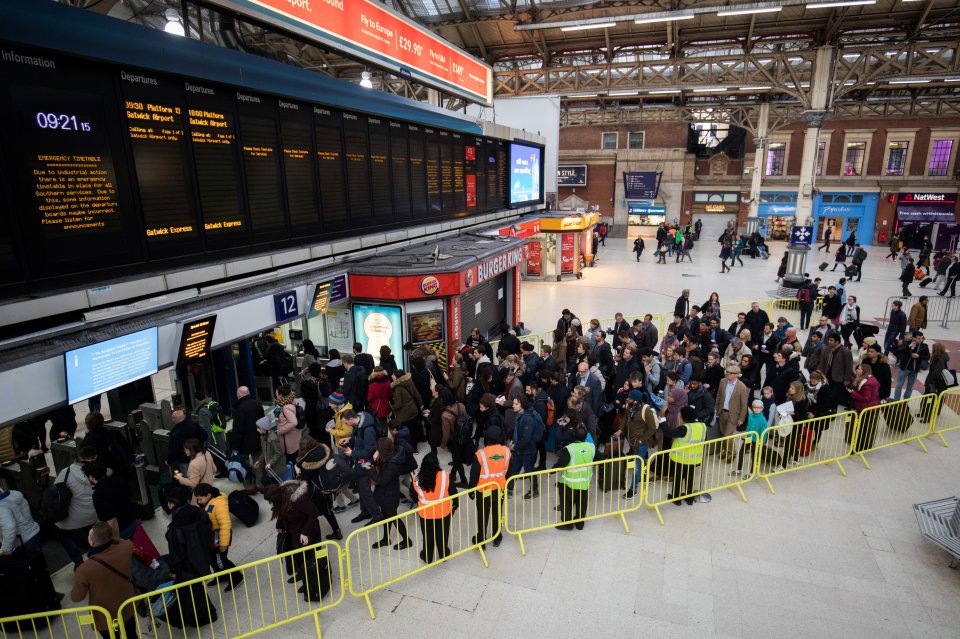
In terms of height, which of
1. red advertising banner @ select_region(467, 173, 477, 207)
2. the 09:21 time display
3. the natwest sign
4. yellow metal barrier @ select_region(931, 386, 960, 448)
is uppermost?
the natwest sign

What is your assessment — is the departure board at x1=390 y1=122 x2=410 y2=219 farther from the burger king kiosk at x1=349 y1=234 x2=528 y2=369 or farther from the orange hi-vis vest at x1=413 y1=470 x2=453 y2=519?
the orange hi-vis vest at x1=413 y1=470 x2=453 y2=519

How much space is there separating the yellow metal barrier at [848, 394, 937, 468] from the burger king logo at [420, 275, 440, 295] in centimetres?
750

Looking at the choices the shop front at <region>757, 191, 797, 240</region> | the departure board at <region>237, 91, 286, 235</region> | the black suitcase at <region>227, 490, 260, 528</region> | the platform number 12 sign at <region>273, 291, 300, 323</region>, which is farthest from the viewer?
the shop front at <region>757, 191, 797, 240</region>

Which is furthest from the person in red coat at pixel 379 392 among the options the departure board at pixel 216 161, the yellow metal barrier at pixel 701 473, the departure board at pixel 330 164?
the yellow metal barrier at pixel 701 473

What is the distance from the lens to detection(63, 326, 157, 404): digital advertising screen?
17.9 ft

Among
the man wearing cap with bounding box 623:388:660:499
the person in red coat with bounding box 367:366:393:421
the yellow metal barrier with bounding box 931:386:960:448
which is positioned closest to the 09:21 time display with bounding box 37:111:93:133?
the person in red coat with bounding box 367:366:393:421

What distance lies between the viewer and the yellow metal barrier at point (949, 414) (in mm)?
9153

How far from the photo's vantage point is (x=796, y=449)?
8.11 metres

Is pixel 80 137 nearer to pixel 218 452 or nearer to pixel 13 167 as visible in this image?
pixel 13 167

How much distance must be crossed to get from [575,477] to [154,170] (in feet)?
21.1

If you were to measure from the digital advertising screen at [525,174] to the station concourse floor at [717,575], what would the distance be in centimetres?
1487

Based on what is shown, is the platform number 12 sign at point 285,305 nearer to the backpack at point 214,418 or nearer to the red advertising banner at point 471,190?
the backpack at point 214,418

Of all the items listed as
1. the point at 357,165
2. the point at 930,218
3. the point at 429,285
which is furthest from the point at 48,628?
the point at 930,218

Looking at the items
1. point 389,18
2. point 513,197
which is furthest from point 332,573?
point 513,197
